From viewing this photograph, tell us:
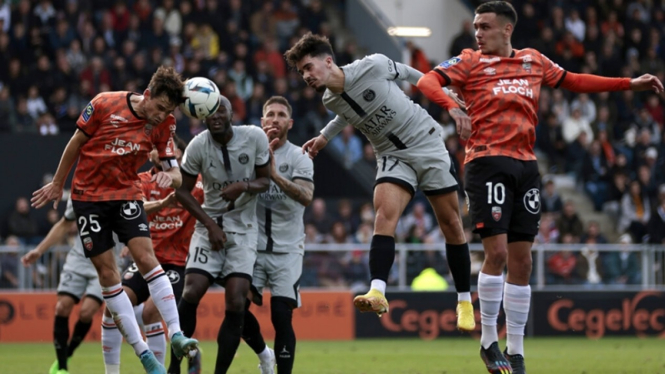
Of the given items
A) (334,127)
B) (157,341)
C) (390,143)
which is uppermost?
(334,127)

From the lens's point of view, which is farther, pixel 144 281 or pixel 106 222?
pixel 144 281

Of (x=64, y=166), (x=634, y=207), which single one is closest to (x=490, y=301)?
(x=64, y=166)

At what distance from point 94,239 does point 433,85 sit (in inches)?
124

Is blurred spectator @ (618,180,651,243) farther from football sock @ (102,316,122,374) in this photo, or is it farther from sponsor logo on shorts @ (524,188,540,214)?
football sock @ (102,316,122,374)

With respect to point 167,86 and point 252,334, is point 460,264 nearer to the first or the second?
point 252,334

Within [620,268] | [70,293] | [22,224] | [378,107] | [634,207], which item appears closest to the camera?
[378,107]

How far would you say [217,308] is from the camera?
1816cm

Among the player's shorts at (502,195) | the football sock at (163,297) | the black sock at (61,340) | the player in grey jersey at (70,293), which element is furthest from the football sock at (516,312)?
the black sock at (61,340)

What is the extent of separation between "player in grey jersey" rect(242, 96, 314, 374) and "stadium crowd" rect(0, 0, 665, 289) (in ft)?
27.8

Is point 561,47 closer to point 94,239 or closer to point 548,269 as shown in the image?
point 548,269

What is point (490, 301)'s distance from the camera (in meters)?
9.01

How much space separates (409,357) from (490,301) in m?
5.34

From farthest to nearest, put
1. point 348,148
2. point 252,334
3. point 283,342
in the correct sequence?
point 348,148 < point 252,334 < point 283,342

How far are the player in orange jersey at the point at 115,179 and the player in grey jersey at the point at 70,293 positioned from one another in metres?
2.16
